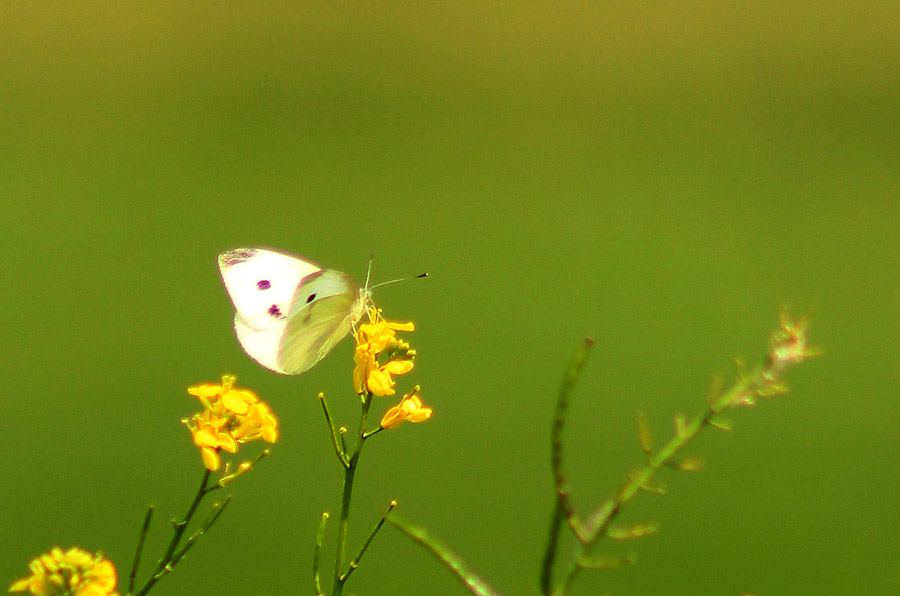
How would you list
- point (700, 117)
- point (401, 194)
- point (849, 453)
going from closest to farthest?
1. point (849, 453)
2. point (401, 194)
3. point (700, 117)

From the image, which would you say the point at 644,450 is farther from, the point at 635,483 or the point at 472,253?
the point at 472,253

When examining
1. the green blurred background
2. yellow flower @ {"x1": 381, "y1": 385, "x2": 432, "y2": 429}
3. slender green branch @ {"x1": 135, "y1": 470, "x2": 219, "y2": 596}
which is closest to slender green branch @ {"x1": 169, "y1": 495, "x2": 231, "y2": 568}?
slender green branch @ {"x1": 135, "y1": 470, "x2": 219, "y2": 596}

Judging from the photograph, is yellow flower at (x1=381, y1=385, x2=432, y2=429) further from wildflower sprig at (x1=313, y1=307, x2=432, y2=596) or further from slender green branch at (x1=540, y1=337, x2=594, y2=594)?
slender green branch at (x1=540, y1=337, x2=594, y2=594)

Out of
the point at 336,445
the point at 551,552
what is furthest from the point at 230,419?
the point at 551,552

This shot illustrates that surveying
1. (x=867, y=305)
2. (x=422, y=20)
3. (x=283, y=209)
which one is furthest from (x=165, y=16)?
(x=867, y=305)

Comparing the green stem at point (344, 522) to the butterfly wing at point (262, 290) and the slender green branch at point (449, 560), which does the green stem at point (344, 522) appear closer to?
the slender green branch at point (449, 560)

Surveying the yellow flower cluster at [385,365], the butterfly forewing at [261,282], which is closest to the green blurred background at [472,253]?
the butterfly forewing at [261,282]

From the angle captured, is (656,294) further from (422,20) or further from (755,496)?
(422,20)
